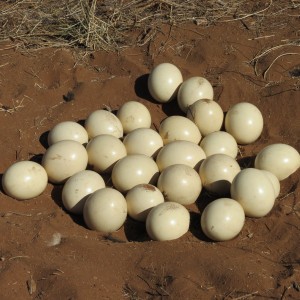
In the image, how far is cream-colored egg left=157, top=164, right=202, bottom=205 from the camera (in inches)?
170

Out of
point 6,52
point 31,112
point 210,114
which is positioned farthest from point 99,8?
point 210,114

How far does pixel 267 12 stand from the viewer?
6.26 meters

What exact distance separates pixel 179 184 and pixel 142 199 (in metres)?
0.27

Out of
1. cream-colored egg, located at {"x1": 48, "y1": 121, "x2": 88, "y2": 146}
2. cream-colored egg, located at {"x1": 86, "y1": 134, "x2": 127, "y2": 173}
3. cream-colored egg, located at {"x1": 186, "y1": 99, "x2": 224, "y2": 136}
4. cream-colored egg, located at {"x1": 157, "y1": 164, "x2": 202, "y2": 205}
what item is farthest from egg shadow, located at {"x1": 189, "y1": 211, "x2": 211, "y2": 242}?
cream-colored egg, located at {"x1": 48, "y1": 121, "x2": 88, "y2": 146}

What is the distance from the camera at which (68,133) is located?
4828 millimetres

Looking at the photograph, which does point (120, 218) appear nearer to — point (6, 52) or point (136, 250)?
point (136, 250)

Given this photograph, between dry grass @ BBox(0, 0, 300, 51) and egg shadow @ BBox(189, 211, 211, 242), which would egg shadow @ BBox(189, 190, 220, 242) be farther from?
dry grass @ BBox(0, 0, 300, 51)

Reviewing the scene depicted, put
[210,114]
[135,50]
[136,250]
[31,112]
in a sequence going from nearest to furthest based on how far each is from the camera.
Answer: [136,250] < [210,114] < [31,112] < [135,50]

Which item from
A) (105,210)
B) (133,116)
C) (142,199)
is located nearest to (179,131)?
(133,116)

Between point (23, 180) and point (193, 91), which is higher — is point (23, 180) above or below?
below

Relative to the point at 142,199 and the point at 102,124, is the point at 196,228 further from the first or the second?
the point at 102,124

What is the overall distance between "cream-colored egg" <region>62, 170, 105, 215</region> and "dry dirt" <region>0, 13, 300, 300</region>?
10cm

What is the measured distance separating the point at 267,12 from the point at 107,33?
152 centimetres

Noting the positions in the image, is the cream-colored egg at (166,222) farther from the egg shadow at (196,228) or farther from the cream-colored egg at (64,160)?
the cream-colored egg at (64,160)
